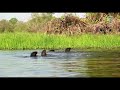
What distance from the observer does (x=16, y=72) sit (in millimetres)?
5035

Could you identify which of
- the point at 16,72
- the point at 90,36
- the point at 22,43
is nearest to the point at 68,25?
the point at 90,36

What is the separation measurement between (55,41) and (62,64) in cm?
34

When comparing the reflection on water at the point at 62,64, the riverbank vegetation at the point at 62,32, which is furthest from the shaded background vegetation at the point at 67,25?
the reflection on water at the point at 62,64

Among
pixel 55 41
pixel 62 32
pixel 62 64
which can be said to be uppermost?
pixel 62 32

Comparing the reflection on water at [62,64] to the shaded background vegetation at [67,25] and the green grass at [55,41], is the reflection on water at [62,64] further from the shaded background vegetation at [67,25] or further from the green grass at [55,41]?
the shaded background vegetation at [67,25]

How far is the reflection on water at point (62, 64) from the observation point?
4973 millimetres

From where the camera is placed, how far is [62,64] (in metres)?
5.29

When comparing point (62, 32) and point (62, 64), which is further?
point (62, 32)

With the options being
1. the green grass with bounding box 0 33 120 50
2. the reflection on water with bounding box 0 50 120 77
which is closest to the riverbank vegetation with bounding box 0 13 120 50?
the green grass with bounding box 0 33 120 50

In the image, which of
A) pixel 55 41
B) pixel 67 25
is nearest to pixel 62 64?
pixel 55 41

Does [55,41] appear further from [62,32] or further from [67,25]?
[67,25]
